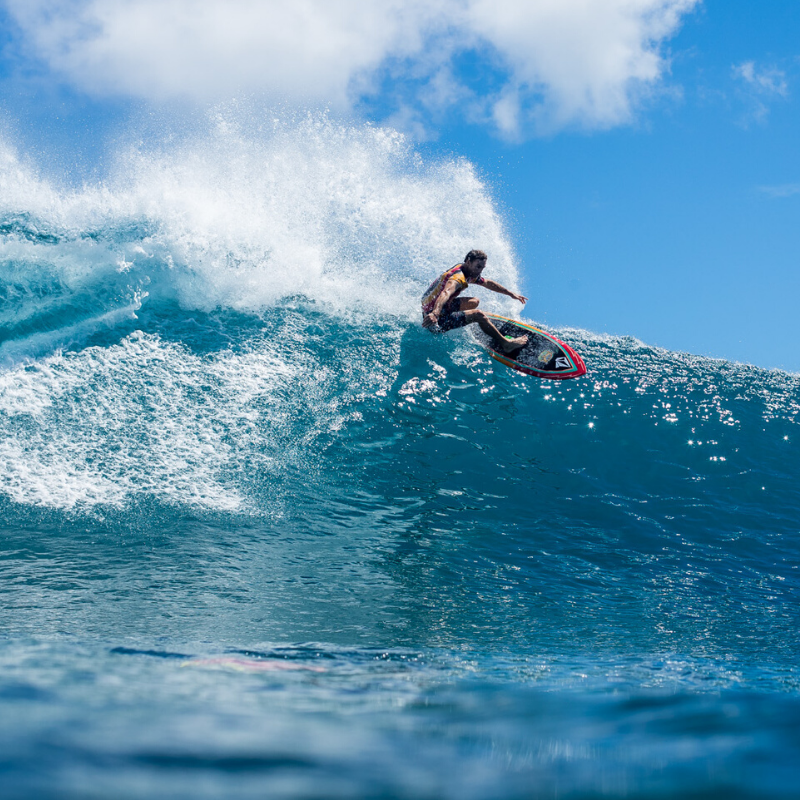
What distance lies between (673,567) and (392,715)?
5.30m

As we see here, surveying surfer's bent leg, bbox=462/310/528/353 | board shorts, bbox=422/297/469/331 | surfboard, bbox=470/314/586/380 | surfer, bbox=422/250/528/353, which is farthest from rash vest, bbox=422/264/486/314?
surfboard, bbox=470/314/586/380

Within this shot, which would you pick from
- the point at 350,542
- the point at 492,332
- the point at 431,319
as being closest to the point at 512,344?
the point at 492,332

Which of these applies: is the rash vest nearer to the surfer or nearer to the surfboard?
the surfer

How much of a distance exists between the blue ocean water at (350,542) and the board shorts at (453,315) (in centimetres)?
88

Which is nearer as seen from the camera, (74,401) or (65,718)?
(65,718)

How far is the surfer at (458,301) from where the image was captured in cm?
1011

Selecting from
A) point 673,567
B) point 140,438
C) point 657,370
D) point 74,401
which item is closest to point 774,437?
point 657,370

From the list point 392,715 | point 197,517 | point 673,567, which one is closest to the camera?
point 392,715

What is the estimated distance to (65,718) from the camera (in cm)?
184

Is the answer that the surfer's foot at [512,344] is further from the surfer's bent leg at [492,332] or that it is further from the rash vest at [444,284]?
the rash vest at [444,284]

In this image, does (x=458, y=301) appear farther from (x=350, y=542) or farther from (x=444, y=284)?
(x=350, y=542)

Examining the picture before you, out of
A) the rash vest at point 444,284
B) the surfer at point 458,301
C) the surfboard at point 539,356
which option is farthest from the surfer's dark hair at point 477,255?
the surfboard at point 539,356

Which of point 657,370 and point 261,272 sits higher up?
point 261,272

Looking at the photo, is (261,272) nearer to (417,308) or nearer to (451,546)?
(417,308)
